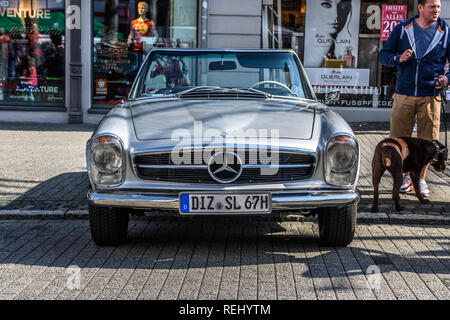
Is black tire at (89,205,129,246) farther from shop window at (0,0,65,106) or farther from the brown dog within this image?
shop window at (0,0,65,106)

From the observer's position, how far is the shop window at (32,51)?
1366 cm

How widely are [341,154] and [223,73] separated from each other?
1.74 metres

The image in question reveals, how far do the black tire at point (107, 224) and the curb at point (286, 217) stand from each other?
1.03 meters

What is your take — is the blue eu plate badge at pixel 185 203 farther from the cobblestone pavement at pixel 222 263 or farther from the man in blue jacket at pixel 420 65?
the man in blue jacket at pixel 420 65

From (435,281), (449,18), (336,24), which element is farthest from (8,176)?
(449,18)

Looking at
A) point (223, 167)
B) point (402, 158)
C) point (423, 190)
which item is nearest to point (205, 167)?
point (223, 167)

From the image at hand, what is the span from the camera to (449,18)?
13062 millimetres

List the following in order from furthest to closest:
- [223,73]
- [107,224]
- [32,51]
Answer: [32,51], [223,73], [107,224]

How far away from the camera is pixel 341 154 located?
16.2ft

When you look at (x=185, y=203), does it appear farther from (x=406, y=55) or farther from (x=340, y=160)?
(x=406, y=55)

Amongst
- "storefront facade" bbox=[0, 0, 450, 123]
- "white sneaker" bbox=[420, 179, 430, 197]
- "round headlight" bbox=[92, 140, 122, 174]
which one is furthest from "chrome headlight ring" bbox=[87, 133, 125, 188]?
"storefront facade" bbox=[0, 0, 450, 123]

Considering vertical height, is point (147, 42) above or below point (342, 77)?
above

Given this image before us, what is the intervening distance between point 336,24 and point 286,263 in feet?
30.9
